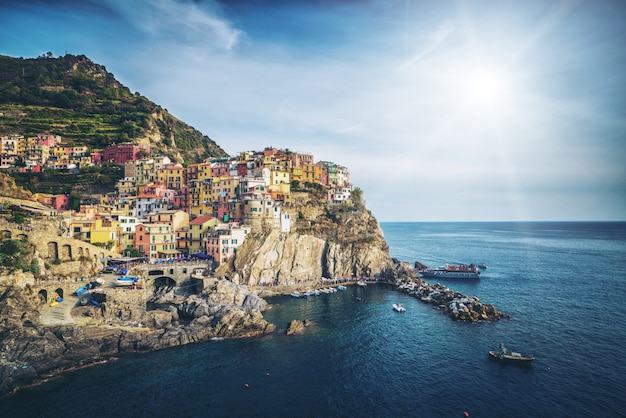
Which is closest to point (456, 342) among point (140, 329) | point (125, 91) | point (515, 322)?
point (515, 322)

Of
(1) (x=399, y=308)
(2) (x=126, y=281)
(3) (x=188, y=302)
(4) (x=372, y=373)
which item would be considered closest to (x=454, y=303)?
(1) (x=399, y=308)

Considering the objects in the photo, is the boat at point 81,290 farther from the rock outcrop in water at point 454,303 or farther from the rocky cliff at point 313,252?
the rock outcrop in water at point 454,303

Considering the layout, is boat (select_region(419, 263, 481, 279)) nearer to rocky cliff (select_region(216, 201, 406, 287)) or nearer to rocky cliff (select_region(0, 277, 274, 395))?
rocky cliff (select_region(216, 201, 406, 287))

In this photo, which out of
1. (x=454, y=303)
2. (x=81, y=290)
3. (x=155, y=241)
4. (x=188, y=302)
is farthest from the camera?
(x=155, y=241)

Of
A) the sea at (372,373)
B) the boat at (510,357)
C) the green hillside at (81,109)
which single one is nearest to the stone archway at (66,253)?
the sea at (372,373)

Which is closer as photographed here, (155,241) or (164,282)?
(164,282)

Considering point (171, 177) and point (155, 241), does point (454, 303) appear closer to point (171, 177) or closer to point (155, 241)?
point (155, 241)

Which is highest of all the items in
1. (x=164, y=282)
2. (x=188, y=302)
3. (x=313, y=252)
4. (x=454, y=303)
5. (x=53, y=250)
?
(x=53, y=250)
